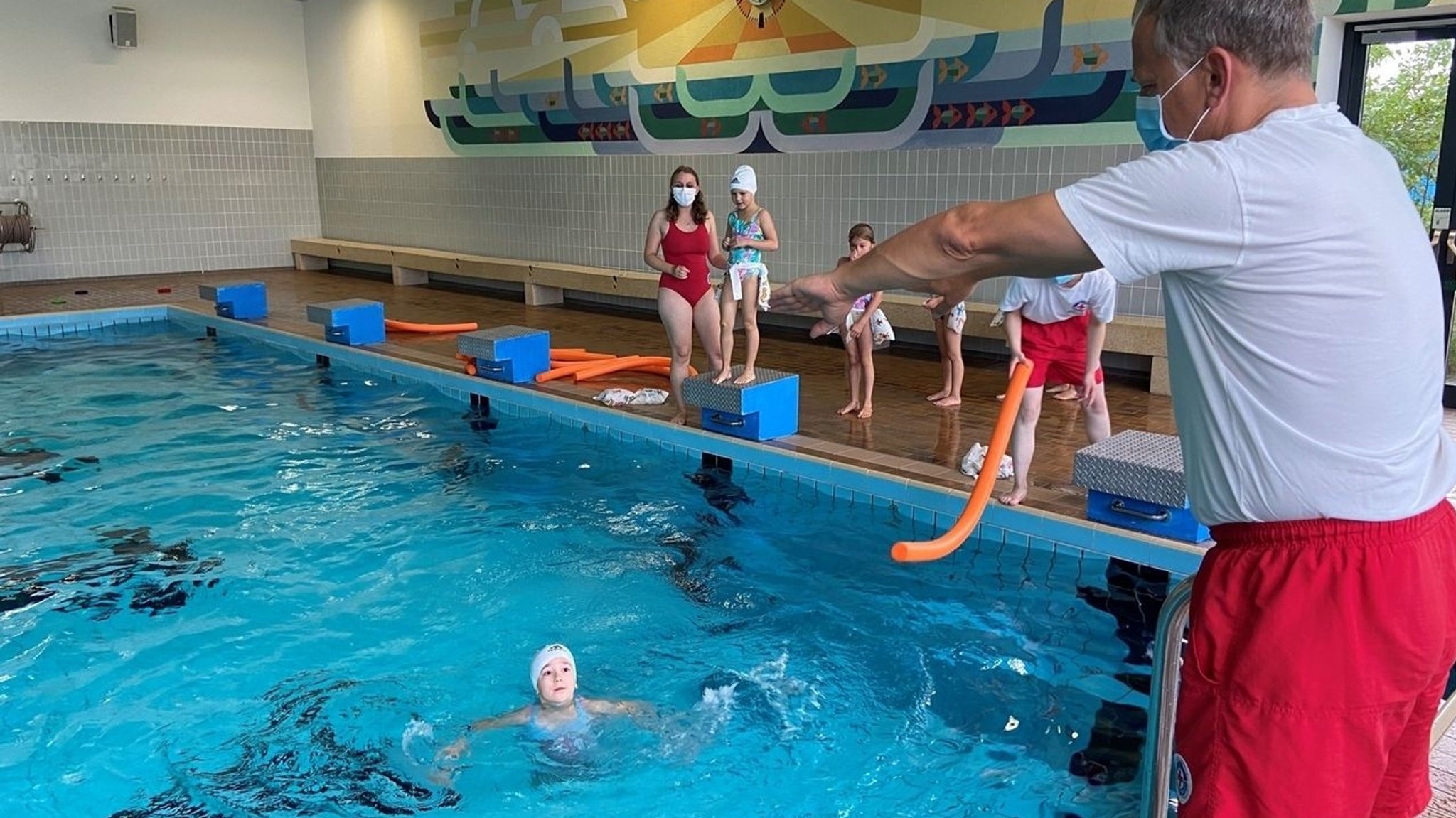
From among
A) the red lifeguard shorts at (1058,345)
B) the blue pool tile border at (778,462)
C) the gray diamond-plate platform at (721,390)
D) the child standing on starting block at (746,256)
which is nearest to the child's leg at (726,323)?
the child standing on starting block at (746,256)

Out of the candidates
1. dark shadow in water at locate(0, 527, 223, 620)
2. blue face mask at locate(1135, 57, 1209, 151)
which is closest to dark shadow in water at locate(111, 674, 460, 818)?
dark shadow in water at locate(0, 527, 223, 620)

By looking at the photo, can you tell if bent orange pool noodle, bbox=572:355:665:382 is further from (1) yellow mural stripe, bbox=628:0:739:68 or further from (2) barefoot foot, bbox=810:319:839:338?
(2) barefoot foot, bbox=810:319:839:338

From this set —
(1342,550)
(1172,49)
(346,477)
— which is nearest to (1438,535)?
(1342,550)

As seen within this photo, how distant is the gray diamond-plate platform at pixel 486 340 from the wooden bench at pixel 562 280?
263 cm

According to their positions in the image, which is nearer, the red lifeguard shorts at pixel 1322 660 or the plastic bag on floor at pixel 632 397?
the red lifeguard shorts at pixel 1322 660

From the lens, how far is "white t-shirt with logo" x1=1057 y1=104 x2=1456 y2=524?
1.29m

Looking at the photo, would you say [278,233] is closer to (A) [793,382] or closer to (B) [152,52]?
(B) [152,52]

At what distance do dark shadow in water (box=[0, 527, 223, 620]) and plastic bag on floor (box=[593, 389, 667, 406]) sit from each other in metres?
2.92

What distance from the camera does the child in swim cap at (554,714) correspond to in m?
3.69

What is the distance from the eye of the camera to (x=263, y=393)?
8867 mm

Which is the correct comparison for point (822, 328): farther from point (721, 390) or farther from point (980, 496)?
point (721, 390)

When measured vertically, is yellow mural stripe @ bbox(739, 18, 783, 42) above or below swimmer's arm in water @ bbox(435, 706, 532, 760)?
above

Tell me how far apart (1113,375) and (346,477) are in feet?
18.7

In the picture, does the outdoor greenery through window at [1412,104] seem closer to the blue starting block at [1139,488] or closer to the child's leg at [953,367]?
the child's leg at [953,367]
